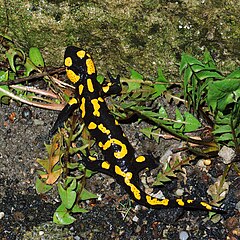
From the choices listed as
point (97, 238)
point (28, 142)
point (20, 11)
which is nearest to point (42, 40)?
point (20, 11)

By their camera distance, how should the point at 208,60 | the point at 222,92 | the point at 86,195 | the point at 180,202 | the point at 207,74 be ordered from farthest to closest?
the point at 86,195 < the point at 180,202 < the point at 208,60 < the point at 207,74 < the point at 222,92

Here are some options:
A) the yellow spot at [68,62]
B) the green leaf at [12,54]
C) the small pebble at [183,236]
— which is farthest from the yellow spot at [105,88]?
the small pebble at [183,236]

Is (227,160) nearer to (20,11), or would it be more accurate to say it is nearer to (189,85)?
(189,85)

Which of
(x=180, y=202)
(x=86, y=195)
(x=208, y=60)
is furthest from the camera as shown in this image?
(x=86, y=195)

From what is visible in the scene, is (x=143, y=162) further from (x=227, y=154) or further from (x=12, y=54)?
(x=12, y=54)

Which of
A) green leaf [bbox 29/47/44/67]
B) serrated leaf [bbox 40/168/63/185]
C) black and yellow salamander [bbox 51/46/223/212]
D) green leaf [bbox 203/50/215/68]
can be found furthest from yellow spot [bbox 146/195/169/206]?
green leaf [bbox 29/47/44/67]

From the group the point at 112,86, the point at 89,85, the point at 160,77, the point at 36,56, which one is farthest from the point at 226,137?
the point at 36,56
